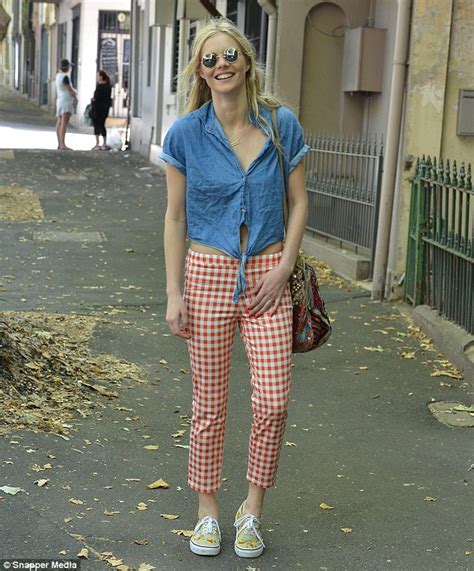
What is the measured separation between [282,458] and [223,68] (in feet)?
7.68

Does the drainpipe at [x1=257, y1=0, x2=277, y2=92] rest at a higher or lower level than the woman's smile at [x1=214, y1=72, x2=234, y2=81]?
higher

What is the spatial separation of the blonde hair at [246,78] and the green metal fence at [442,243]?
3.70m

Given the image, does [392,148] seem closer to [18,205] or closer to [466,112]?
[466,112]

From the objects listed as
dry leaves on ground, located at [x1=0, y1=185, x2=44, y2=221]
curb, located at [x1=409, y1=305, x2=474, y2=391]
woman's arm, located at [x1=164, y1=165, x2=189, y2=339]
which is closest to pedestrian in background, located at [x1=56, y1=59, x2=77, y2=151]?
dry leaves on ground, located at [x1=0, y1=185, x2=44, y2=221]

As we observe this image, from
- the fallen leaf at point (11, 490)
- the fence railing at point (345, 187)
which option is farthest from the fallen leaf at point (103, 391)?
the fence railing at point (345, 187)

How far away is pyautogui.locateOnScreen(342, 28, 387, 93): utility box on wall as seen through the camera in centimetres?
1275

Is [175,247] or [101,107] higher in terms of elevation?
[101,107]

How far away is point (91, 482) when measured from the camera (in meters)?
5.25

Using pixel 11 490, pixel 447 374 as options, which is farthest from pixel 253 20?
pixel 11 490

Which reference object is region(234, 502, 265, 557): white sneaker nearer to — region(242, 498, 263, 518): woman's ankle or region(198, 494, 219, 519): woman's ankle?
region(242, 498, 263, 518): woman's ankle

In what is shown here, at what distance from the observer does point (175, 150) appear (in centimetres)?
431

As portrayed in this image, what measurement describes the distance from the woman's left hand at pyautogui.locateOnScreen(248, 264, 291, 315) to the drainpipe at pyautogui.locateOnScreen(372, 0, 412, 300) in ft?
19.9

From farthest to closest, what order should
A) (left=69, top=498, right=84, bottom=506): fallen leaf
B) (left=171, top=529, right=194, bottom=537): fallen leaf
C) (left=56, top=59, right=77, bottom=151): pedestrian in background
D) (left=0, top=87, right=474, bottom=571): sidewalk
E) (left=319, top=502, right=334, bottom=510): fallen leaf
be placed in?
(left=56, top=59, right=77, bottom=151): pedestrian in background < (left=319, top=502, right=334, bottom=510): fallen leaf < (left=69, top=498, right=84, bottom=506): fallen leaf < (left=171, top=529, right=194, bottom=537): fallen leaf < (left=0, top=87, right=474, bottom=571): sidewalk

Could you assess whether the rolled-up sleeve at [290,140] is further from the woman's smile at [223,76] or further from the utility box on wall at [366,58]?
the utility box on wall at [366,58]
